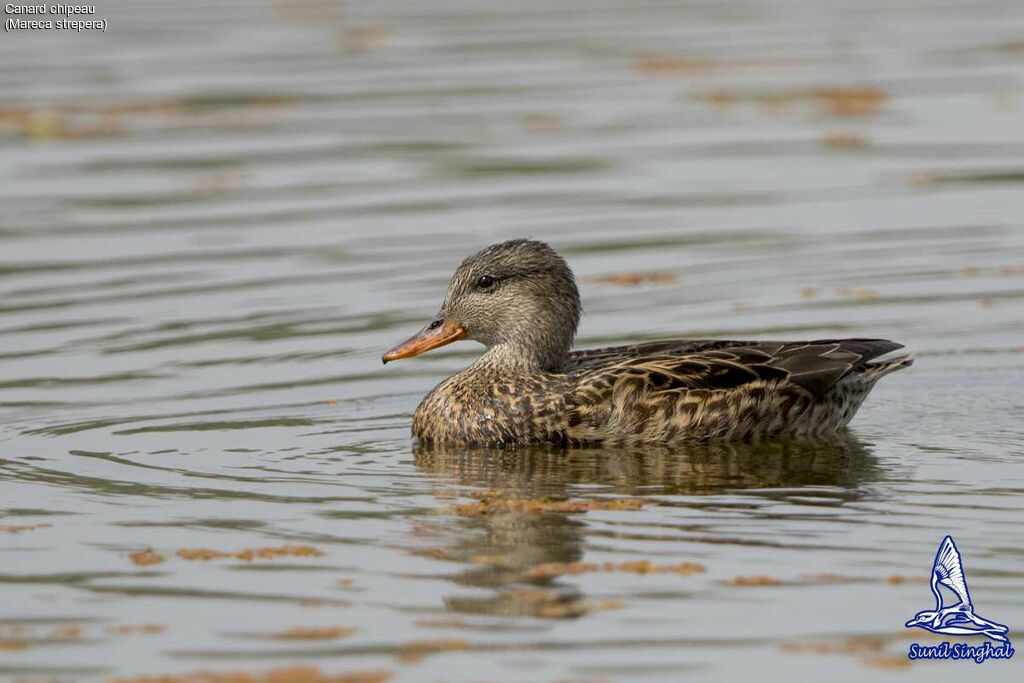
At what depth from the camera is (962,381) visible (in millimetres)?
13336

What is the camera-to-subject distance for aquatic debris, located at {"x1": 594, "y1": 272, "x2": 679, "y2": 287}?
16188 mm

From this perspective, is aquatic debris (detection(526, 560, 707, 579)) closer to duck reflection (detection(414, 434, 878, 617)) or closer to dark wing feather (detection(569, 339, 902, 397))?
duck reflection (detection(414, 434, 878, 617))

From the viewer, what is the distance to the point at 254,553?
9625 mm

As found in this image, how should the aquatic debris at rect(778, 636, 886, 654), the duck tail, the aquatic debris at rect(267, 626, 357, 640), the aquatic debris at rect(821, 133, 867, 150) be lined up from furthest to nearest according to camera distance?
the aquatic debris at rect(821, 133, 867, 150) → the duck tail → the aquatic debris at rect(267, 626, 357, 640) → the aquatic debris at rect(778, 636, 886, 654)

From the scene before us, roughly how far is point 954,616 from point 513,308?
4.96m

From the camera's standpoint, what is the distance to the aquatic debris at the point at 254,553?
956cm

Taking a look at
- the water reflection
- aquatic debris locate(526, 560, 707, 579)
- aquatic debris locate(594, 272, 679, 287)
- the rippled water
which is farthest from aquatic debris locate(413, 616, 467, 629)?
aquatic debris locate(594, 272, 679, 287)

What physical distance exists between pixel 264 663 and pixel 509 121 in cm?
1456

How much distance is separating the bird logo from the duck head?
4374mm

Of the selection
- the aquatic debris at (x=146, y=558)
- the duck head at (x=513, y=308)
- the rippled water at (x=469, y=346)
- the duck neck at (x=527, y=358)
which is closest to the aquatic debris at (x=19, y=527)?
the rippled water at (x=469, y=346)

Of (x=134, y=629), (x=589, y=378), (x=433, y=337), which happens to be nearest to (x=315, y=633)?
(x=134, y=629)

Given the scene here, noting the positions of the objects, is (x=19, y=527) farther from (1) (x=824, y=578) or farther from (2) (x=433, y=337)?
(1) (x=824, y=578)

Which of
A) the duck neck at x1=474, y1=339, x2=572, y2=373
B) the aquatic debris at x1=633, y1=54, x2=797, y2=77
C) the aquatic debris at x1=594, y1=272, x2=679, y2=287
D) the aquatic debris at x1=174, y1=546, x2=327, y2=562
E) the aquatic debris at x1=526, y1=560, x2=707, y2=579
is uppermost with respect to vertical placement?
the aquatic debris at x1=633, y1=54, x2=797, y2=77

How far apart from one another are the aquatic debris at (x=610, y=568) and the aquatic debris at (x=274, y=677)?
1412 mm
